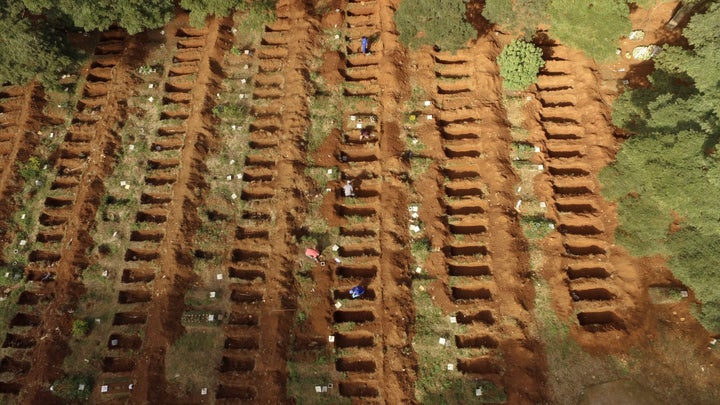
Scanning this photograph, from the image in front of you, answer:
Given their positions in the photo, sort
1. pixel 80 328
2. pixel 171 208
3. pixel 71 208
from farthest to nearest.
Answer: pixel 71 208 → pixel 171 208 → pixel 80 328

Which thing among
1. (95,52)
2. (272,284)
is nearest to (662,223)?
(272,284)

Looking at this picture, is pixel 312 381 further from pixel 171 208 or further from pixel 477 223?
pixel 171 208

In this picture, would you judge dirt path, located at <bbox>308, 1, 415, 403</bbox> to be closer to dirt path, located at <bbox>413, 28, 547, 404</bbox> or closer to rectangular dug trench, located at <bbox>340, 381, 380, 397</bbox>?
rectangular dug trench, located at <bbox>340, 381, 380, 397</bbox>

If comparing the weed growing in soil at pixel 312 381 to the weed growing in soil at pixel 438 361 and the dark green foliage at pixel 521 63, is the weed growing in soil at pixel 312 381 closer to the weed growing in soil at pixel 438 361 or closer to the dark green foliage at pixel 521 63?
the weed growing in soil at pixel 438 361

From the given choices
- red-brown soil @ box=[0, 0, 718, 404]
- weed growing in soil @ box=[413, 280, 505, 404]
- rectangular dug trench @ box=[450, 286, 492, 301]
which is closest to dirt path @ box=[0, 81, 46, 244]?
red-brown soil @ box=[0, 0, 718, 404]

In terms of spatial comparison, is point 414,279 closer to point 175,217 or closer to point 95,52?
point 175,217

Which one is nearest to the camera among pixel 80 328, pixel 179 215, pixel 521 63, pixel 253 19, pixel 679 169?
pixel 679 169

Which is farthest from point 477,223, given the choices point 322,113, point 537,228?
point 322,113
